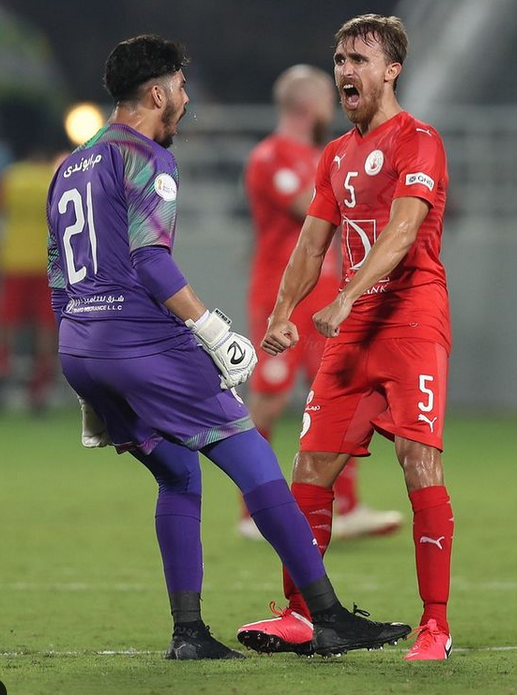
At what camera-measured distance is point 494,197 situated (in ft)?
56.6

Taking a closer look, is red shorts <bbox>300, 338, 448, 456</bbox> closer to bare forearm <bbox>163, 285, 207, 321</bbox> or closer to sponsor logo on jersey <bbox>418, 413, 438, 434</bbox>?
sponsor logo on jersey <bbox>418, 413, 438, 434</bbox>

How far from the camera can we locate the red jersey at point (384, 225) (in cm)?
560

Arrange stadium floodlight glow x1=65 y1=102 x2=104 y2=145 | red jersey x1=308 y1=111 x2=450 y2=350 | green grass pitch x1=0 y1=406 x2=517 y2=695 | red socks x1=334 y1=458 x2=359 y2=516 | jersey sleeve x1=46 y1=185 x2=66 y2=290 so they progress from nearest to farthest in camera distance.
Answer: green grass pitch x1=0 y1=406 x2=517 y2=695 < jersey sleeve x1=46 y1=185 x2=66 y2=290 < red jersey x1=308 y1=111 x2=450 y2=350 < red socks x1=334 y1=458 x2=359 y2=516 < stadium floodlight glow x1=65 y1=102 x2=104 y2=145

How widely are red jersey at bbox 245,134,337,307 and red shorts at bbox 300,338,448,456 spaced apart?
316 cm

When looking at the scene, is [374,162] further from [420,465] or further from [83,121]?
[83,121]

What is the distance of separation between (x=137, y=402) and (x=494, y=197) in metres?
12.5

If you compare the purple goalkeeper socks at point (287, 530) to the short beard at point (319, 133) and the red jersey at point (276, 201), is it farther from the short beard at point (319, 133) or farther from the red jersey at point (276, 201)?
the short beard at point (319, 133)

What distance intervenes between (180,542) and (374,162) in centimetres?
150

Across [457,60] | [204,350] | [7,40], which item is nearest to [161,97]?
[204,350]

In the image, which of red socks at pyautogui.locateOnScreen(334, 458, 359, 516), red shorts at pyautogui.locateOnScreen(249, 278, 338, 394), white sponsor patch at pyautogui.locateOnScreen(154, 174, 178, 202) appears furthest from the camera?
red socks at pyautogui.locateOnScreen(334, 458, 359, 516)

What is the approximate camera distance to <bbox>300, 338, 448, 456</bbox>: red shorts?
555 centimetres

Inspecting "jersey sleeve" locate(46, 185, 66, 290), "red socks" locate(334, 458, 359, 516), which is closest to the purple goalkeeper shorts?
"jersey sleeve" locate(46, 185, 66, 290)

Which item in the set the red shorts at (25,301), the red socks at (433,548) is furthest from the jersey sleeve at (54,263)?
the red shorts at (25,301)

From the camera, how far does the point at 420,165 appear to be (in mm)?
5484
